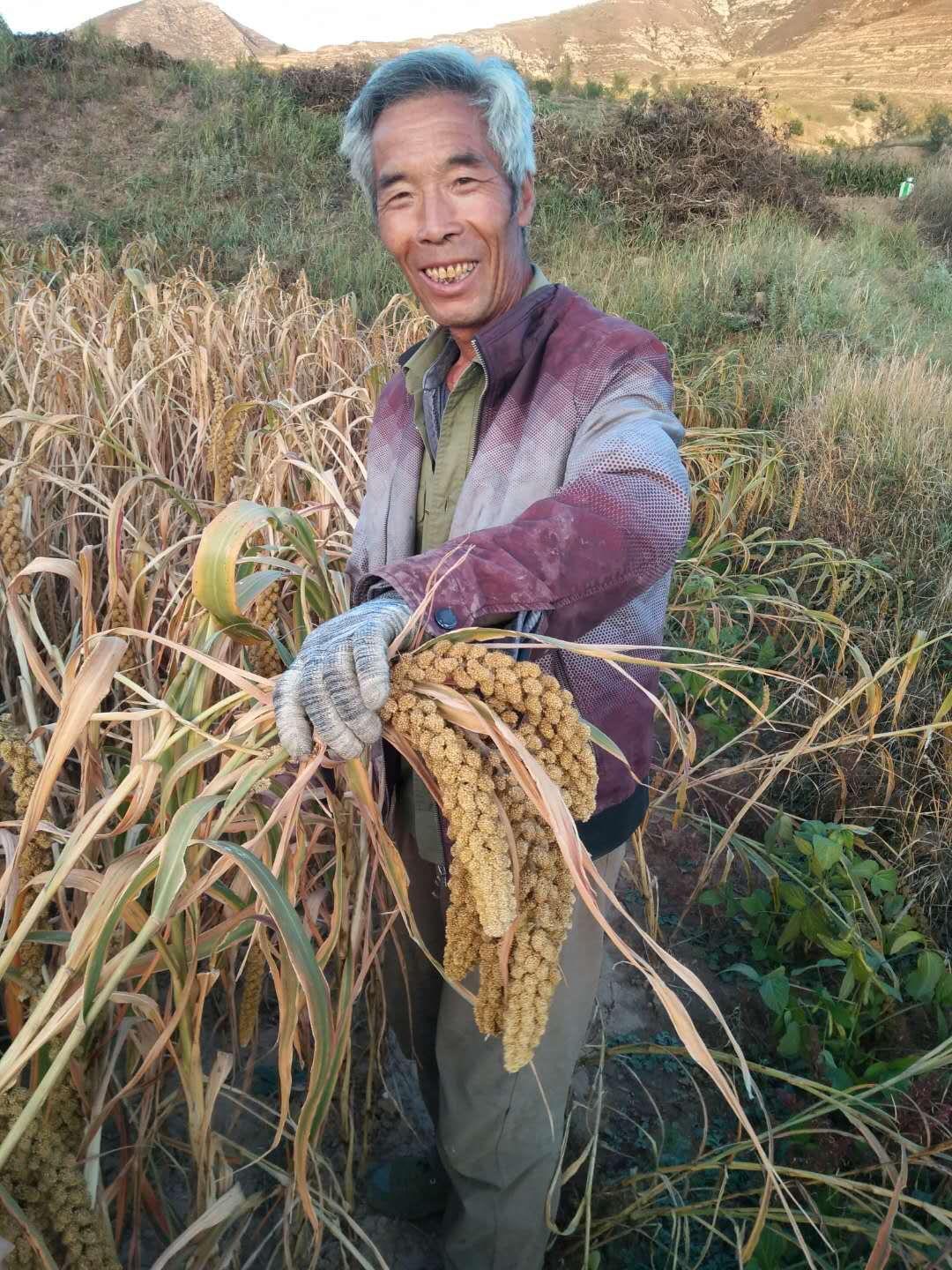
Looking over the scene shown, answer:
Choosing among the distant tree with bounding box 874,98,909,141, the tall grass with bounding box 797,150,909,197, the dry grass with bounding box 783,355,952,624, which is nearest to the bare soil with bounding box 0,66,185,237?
Result: the dry grass with bounding box 783,355,952,624

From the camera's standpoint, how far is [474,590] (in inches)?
32.3

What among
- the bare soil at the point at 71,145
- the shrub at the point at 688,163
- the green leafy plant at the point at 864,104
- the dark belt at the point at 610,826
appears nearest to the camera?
the dark belt at the point at 610,826

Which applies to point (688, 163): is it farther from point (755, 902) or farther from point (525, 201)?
point (755, 902)

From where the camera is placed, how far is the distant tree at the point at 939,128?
601 inches

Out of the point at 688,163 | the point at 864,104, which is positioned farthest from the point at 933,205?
the point at 864,104

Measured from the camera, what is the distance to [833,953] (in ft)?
5.57

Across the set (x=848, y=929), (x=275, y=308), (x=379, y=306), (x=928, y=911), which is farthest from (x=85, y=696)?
(x=379, y=306)

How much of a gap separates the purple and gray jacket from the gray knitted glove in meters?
0.11

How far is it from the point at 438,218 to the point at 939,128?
19627 millimetres

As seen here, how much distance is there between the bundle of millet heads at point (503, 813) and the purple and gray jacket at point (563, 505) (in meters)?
0.13

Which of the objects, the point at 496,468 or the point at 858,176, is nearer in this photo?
the point at 496,468

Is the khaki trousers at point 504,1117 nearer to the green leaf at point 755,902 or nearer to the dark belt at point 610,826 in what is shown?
the dark belt at point 610,826

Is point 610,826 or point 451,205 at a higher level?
point 451,205

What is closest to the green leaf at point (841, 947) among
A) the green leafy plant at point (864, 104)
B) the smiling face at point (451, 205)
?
the smiling face at point (451, 205)
